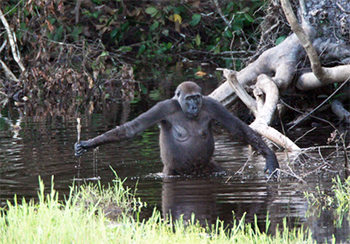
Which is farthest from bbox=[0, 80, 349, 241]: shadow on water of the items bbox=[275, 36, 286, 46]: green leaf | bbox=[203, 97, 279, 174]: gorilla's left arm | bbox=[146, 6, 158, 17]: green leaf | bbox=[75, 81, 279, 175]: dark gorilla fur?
bbox=[146, 6, 158, 17]: green leaf

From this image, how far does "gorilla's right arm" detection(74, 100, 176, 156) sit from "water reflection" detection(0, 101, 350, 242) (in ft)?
1.88

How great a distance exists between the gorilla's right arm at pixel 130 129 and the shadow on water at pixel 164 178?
0.56 meters

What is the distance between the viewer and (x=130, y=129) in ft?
24.9

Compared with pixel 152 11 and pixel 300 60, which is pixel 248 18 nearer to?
pixel 152 11

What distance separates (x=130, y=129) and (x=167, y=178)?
82cm

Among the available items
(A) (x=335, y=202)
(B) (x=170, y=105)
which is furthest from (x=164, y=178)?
(A) (x=335, y=202)

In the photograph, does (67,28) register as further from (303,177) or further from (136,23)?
(303,177)

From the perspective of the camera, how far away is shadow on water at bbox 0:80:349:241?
5.98 meters

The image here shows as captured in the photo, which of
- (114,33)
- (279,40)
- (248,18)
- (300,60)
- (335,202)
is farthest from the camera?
(114,33)

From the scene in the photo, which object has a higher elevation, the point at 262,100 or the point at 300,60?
the point at 300,60

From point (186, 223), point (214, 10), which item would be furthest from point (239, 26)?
point (186, 223)

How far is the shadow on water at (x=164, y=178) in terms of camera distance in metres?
5.98

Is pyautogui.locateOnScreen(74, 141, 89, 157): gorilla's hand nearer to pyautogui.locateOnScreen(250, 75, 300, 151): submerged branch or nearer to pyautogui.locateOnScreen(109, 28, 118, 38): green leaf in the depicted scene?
pyautogui.locateOnScreen(250, 75, 300, 151): submerged branch

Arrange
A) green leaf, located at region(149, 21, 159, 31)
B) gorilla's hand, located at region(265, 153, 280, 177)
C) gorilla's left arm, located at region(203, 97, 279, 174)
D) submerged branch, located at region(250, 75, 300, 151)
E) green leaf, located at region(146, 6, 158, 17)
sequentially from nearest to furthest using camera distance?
gorilla's hand, located at region(265, 153, 280, 177) < gorilla's left arm, located at region(203, 97, 279, 174) < submerged branch, located at region(250, 75, 300, 151) < green leaf, located at region(146, 6, 158, 17) < green leaf, located at region(149, 21, 159, 31)
